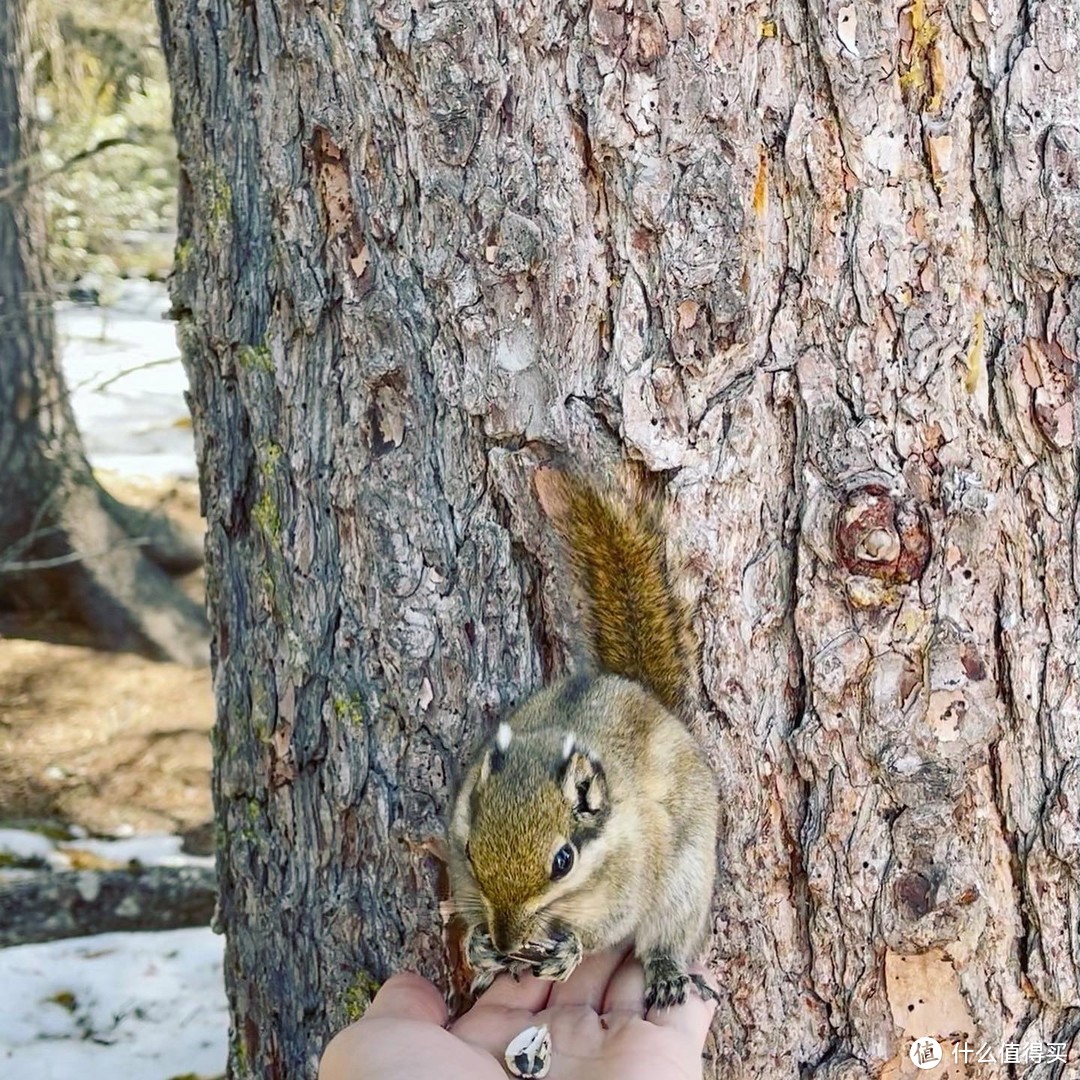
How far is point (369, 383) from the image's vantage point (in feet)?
5.39

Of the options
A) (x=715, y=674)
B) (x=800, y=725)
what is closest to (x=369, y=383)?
(x=715, y=674)

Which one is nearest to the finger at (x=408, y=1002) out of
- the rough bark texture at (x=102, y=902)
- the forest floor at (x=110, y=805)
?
the forest floor at (x=110, y=805)

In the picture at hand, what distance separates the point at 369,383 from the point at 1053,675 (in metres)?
0.91

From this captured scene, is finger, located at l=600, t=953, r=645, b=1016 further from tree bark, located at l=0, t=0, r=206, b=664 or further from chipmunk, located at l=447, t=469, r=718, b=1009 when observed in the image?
tree bark, located at l=0, t=0, r=206, b=664

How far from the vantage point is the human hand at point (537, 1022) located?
145 centimetres

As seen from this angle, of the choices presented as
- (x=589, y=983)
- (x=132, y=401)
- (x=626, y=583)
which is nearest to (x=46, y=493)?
(x=132, y=401)

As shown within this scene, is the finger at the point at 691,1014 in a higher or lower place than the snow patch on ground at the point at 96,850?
higher

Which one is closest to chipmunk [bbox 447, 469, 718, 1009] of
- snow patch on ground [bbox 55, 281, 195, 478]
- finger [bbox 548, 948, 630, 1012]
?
finger [bbox 548, 948, 630, 1012]

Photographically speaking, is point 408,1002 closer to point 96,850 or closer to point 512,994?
point 512,994

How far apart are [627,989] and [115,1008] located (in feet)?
6.63

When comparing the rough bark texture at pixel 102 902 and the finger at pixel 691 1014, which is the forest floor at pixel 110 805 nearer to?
the rough bark texture at pixel 102 902

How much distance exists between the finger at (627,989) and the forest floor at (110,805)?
1634 mm

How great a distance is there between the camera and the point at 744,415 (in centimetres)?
152

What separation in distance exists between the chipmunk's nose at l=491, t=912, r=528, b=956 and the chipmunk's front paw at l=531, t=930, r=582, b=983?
0.06 metres
